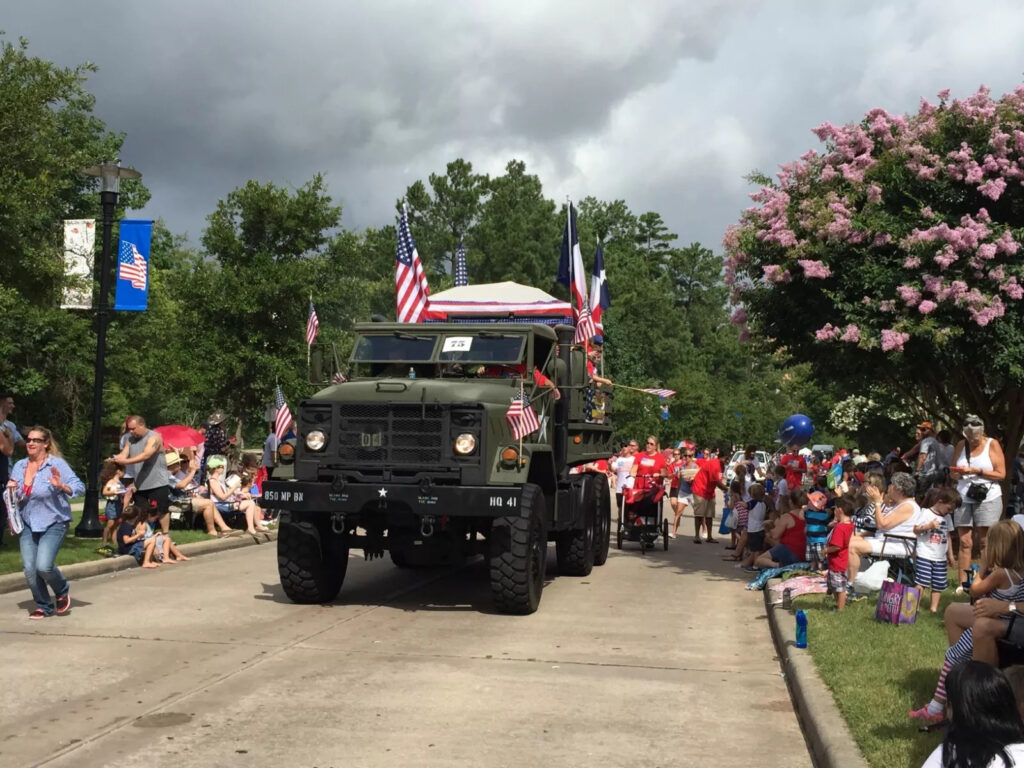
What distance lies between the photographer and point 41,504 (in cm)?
1027

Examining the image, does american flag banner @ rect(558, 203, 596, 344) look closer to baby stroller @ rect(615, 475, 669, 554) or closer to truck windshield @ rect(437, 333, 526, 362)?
baby stroller @ rect(615, 475, 669, 554)

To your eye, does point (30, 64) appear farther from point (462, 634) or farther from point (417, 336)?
point (462, 634)

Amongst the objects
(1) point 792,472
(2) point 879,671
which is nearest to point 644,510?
(1) point 792,472

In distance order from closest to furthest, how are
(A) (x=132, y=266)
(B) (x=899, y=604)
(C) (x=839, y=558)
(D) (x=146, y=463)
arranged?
(B) (x=899, y=604)
(C) (x=839, y=558)
(D) (x=146, y=463)
(A) (x=132, y=266)

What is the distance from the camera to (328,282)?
31016mm

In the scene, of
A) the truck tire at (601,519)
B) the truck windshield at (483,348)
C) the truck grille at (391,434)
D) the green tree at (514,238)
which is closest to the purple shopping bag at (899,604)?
the truck grille at (391,434)

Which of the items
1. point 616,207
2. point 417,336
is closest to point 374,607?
point 417,336

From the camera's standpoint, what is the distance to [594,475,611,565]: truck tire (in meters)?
15.5

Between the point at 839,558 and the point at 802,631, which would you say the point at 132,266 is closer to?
the point at 839,558

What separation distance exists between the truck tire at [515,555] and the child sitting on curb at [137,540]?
541 centimetres

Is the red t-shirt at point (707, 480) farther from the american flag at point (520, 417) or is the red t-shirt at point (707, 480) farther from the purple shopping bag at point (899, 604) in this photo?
the purple shopping bag at point (899, 604)

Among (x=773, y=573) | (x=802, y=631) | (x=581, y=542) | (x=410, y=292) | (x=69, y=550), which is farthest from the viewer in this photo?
(x=410, y=292)

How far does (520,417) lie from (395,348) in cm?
222

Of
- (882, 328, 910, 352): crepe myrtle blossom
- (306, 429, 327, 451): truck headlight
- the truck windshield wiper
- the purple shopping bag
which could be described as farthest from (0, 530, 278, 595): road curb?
(882, 328, 910, 352): crepe myrtle blossom
